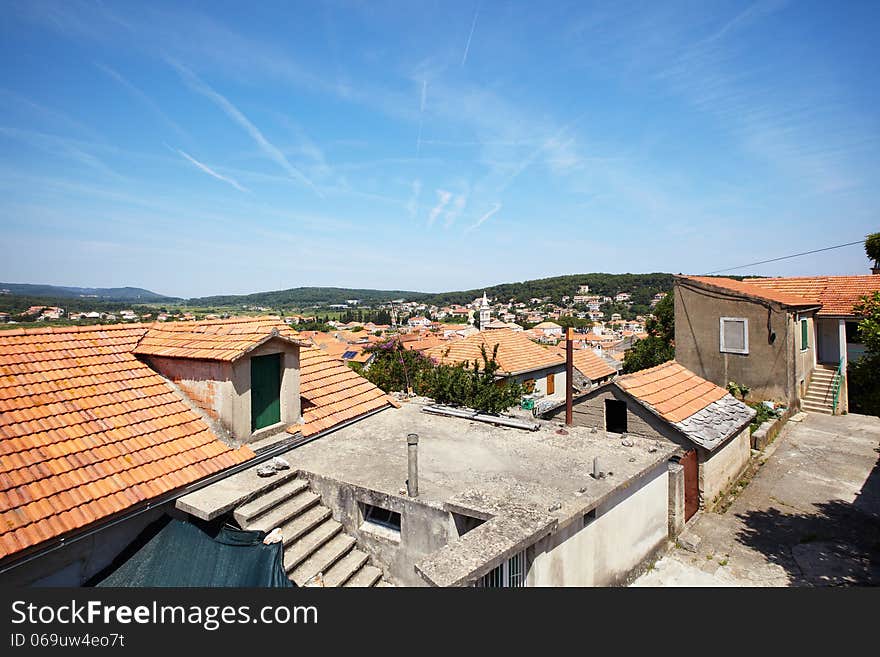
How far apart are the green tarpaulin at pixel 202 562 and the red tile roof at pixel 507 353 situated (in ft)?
56.5

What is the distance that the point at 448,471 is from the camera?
7.73 meters

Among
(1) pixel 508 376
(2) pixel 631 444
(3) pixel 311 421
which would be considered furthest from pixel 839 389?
(3) pixel 311 421

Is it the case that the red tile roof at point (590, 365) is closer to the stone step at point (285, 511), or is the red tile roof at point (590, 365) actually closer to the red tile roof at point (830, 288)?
the red tile roof at point (830, 288)

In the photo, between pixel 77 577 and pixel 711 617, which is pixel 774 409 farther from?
pixel 77 577

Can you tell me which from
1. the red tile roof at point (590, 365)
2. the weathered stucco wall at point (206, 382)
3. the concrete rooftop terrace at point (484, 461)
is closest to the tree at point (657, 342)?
the red tile roof at point (590, 365)

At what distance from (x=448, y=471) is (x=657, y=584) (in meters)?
4.30

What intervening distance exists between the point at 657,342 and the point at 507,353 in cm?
909

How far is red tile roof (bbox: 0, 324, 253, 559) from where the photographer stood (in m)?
5.55

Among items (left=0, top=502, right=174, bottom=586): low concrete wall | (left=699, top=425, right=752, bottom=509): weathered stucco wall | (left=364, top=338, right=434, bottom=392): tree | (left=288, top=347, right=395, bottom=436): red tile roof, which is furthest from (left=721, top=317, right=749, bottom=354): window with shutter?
(left=0, top=502, right=174, bottom=586): low concrete wall

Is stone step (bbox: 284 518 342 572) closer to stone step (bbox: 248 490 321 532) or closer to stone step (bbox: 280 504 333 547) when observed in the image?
stone step (bbox: 280 504 333 547)

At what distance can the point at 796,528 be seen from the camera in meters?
10.3

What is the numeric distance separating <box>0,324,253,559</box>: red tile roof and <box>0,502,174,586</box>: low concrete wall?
38 cm

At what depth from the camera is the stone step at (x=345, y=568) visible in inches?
250

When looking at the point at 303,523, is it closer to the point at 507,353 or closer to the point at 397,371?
the point at 397,371
